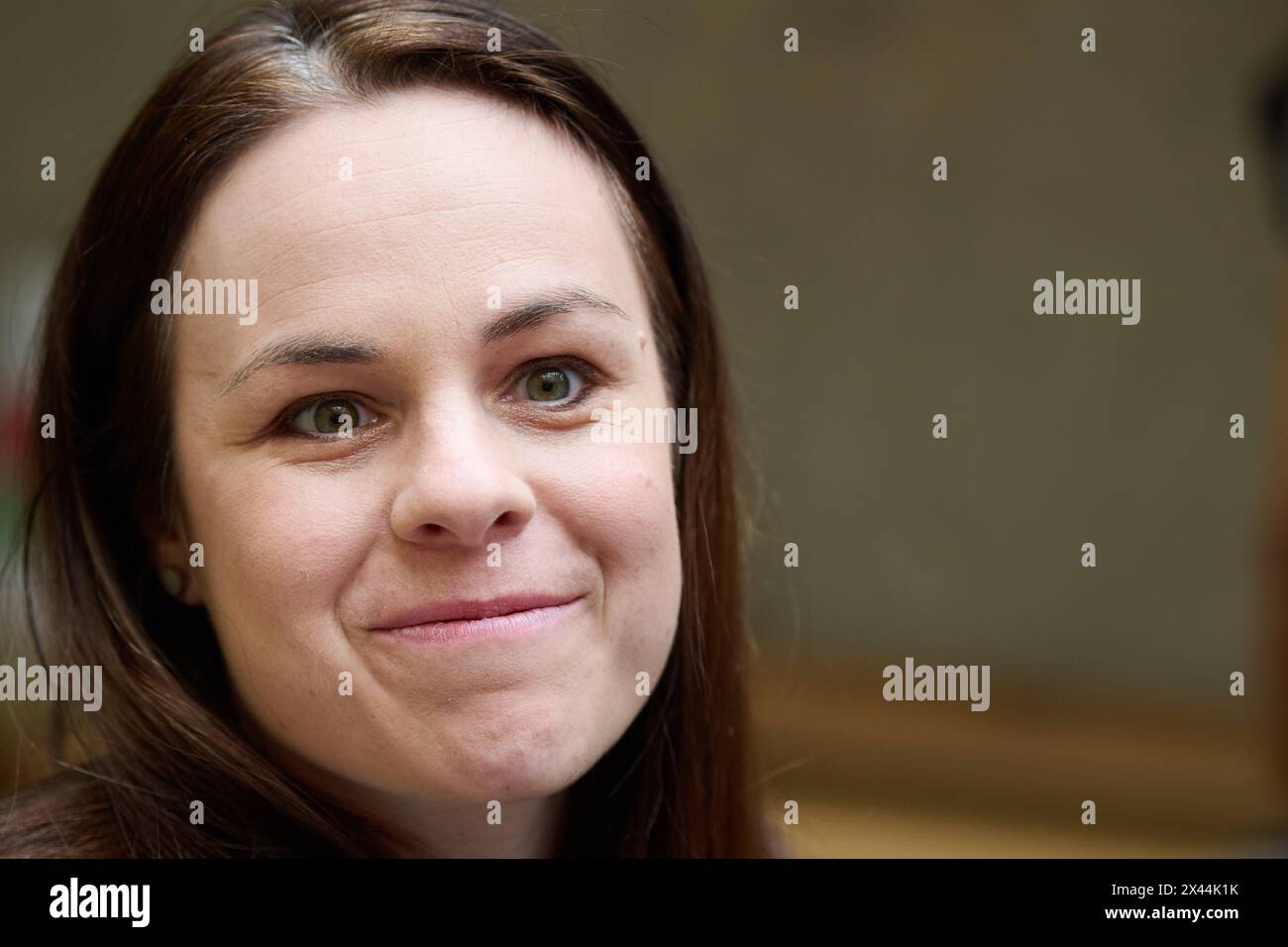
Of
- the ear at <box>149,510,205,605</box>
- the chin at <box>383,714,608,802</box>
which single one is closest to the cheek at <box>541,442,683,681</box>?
the chin at <box>383,714,608,802</box>

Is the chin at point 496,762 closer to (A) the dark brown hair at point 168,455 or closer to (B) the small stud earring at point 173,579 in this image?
(A) the dark brown hair at point 168,455

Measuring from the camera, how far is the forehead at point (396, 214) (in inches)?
48.7

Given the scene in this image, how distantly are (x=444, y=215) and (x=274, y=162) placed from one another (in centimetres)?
19

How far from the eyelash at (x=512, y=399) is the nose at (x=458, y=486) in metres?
0.08

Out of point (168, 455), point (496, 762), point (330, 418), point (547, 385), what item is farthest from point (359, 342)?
point (496, 762)

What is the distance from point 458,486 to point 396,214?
29 centimetres

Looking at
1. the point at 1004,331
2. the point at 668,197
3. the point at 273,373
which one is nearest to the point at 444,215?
the point at 273,373

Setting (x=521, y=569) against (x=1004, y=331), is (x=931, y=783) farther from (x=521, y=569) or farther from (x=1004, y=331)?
(x=521, y=569)

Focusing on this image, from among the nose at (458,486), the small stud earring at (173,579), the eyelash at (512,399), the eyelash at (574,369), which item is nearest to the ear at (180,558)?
the small stud earring at (173,579)

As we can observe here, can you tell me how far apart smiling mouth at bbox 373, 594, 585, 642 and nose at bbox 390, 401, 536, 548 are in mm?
65

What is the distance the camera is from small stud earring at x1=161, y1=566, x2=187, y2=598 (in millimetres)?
1412

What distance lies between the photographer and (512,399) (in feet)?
4.25

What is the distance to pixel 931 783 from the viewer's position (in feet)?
9.39
